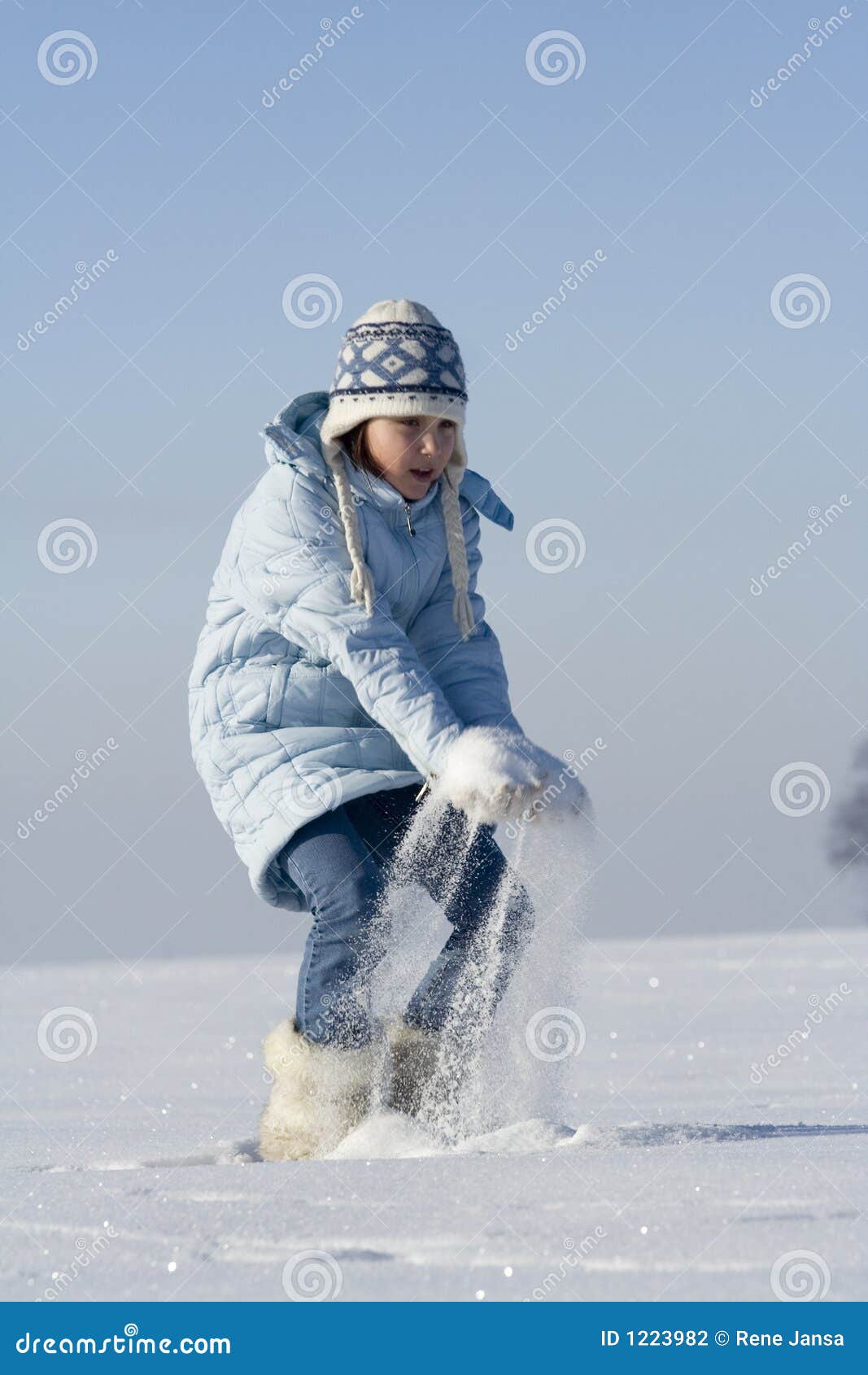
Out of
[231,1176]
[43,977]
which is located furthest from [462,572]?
[43,977]

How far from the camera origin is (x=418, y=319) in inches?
142

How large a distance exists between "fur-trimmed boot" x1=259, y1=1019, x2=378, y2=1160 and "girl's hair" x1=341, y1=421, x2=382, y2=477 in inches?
49.8

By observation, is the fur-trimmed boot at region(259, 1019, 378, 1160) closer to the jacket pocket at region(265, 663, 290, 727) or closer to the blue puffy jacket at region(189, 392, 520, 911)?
the blue puffy jacket at region(189, 392, 520, 911)

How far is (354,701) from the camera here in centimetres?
355

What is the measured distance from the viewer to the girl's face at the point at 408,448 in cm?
352

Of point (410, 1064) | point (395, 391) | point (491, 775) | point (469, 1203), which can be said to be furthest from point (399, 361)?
point (469, 1203)

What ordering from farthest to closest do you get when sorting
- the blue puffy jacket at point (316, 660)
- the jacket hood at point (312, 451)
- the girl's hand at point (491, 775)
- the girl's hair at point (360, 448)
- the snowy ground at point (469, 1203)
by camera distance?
the girl's hair at point (360, 448) → the jacket hood at point (312, 451) → the blue puffy jacket at point (316, 660) → the girl's hand at point (491, 775) → the snowy ground at point (469, 1203)

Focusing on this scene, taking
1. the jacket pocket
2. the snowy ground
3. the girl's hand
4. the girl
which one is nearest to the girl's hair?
the girl

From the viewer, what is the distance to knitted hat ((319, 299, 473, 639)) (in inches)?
136

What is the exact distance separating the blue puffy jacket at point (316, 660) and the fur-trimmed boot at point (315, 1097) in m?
0.41

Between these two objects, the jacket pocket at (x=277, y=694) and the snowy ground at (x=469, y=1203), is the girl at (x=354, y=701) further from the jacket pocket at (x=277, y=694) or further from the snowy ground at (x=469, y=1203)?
the snowy ground at (x=469, y=1203)

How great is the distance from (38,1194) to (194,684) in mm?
1375

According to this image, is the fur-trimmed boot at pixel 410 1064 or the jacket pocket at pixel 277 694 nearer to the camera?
the fur-trimmed boot at pixel 410 1064

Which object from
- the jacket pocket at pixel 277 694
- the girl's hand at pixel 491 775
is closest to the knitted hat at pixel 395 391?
the jacket pocket at pixel 277 694
